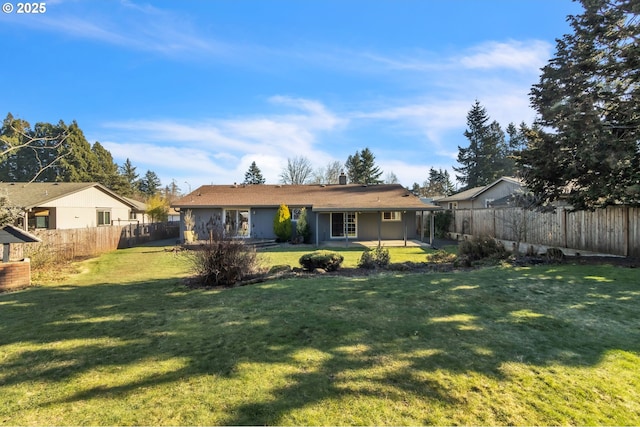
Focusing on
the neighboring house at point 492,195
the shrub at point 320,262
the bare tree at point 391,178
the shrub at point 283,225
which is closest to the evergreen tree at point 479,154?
the bare tree at point 391,178

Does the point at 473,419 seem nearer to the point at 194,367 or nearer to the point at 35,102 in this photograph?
the point at 194,367

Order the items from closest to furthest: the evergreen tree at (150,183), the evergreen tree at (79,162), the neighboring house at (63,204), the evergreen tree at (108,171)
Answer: the neighboring house at (63,204), the evergreen tree at (79,162), the evergreen tree at (108,171), the evergreen tree at (150,183)

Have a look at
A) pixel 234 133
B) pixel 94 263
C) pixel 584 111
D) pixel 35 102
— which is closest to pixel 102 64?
pixel 35 102

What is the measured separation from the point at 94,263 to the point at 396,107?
1472cm

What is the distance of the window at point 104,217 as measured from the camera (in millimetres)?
24281

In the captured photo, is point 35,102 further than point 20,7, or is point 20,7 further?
point 35,102

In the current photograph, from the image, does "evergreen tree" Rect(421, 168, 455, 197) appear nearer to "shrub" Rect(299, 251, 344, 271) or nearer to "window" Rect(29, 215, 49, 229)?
"shrub" Rect(299, 251, 344, 271)

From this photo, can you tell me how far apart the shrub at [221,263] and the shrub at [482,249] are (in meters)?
6.99

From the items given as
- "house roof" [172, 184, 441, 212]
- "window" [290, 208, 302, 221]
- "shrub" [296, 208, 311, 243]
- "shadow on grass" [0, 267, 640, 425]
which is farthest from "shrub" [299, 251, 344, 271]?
"window" [290, 208, 302, 221]

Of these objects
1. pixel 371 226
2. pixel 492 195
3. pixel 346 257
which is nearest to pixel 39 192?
pixel 346 257

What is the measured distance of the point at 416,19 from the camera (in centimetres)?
928

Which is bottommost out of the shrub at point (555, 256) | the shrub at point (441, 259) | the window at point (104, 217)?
the shrub at point (441, 259)

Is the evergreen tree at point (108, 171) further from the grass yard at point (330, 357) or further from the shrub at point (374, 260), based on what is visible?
the shrub at point (374, 260)

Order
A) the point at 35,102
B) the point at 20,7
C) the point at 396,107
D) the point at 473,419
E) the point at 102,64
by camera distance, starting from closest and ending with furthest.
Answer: the point at 473,419 → the point at 20,7 → the point at 102,64 → the point at 35,102 → the point at 396,107
